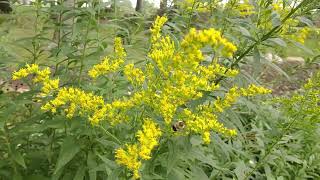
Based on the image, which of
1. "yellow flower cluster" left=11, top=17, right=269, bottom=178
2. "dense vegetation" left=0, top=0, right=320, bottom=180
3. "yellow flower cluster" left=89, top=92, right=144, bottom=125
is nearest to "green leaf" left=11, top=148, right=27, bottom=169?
"dense vegetation" left=0, top=0, right=320, bottom=180

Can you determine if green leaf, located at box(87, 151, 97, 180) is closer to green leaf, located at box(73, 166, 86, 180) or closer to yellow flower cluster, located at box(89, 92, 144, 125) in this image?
green leaf, located at box(73, 166, 86, 180)

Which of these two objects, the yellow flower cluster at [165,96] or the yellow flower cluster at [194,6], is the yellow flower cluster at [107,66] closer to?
the yellow flower cluster at [165,96]

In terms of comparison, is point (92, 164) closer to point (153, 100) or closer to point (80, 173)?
point (80, 173)

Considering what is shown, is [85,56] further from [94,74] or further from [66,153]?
[66,153]

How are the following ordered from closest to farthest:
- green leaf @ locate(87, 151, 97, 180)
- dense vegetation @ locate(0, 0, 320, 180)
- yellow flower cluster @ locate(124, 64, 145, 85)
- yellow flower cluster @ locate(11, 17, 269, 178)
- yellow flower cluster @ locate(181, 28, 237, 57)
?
yellow flower cluster @ locate(181, 28, 237, 57) → yellow flower cluster @ locate(11, 17, 269, 178) → dense vegetation @ locate(0, 0, 320, 180) → yellow flower cluster @ locate(124, 64, 145, 85) → green leaf @ locate(87, 151, 97, 180)

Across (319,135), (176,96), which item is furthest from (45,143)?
(319,135)

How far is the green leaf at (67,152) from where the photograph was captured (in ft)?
8.43

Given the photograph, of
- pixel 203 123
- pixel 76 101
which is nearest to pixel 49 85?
pixel 76 101

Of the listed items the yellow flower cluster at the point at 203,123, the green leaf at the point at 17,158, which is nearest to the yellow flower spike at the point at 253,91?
the yellow flower cluster at the point at 203,123

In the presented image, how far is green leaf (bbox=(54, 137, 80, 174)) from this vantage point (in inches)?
101

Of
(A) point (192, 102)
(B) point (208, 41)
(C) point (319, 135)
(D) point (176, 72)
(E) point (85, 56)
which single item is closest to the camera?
(B) point (208, 41)

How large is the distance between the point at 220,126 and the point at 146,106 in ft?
1.49

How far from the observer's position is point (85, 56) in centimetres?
310

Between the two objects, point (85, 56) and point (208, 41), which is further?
point (85, 56)
